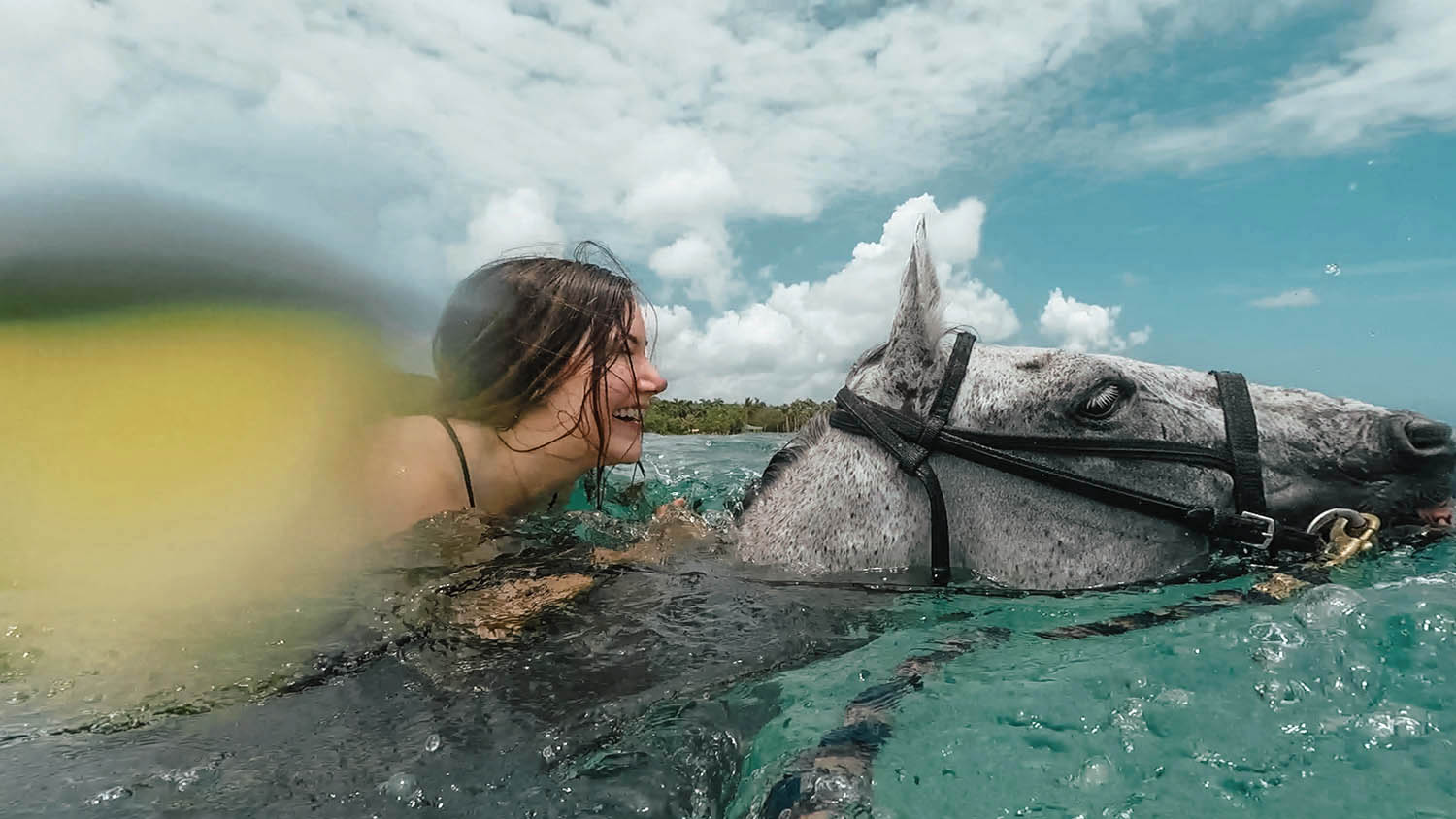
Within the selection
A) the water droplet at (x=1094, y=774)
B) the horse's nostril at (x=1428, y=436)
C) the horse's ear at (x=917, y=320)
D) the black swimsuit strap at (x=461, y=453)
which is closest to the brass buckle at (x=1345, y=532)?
the horse's nostril at (x=1428, y=436)

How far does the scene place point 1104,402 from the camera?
3.53 m

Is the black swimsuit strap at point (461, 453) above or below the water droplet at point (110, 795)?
above

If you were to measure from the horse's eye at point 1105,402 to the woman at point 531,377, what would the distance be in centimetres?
237

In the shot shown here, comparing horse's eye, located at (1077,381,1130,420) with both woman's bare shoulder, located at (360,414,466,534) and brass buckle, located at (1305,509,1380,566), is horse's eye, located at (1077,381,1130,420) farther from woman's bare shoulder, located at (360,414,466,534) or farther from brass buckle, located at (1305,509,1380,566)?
woman's bare shoulder, located at (360,414,466,534)

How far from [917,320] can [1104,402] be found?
2.95 feet

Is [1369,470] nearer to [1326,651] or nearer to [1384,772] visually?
[1326,651]

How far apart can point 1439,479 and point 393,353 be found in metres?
4.41

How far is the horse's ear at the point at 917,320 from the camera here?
12.5 feet

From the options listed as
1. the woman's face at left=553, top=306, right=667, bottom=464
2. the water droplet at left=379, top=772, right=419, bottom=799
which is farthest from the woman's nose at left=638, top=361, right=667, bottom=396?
the water droplet at left=379, top=772, right=419, bottom=799

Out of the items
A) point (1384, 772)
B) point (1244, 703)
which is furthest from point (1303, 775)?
point (1244, 703)

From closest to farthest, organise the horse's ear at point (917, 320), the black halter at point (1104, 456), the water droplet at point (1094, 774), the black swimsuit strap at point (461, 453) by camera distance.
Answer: the water droplet at point (1094, 774)
the black halter at point (1104, 456)
the horse's ear at point (917, 320)
the black swimsuit strap at point (461, 453)

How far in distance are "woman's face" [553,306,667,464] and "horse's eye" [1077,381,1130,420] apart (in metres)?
2.33

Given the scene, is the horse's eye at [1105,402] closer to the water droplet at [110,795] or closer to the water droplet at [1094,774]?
the water droplet at [1094,774]

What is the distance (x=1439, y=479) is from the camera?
3355 mm
